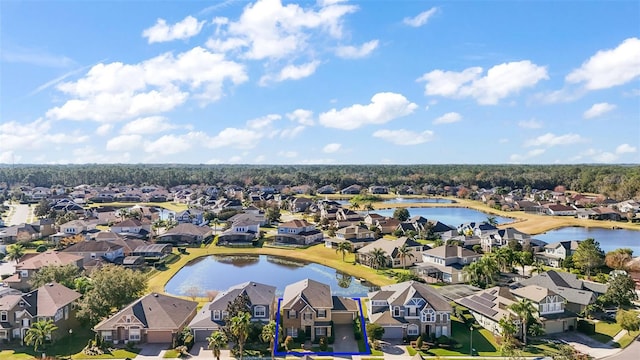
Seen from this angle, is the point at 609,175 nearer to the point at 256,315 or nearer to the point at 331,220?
the point at 331,220

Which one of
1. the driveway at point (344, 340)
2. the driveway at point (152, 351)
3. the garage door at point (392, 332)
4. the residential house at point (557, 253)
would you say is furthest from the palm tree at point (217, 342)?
the residential house at point (557, 253)

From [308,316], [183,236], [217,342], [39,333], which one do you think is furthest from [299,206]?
[217,342]

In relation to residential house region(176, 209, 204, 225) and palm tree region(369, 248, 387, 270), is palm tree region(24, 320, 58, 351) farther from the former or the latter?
residential house region(176, 209, 204, 225)

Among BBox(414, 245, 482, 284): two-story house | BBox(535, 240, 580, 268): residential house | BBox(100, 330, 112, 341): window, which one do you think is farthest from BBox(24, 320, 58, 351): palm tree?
BBox(535, 240, 580, 268): residential house

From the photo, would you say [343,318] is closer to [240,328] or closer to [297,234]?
[240,328]

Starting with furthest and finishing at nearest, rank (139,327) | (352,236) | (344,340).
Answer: (352,236) → (344,340) → (139,327)

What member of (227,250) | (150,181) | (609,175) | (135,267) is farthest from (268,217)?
(609,175)

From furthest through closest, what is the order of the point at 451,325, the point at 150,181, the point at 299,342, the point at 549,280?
the point at 150,181
the point at 549,280
the point at 451,325
the point at 299,342

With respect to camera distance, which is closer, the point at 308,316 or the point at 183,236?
the point at 308,316
